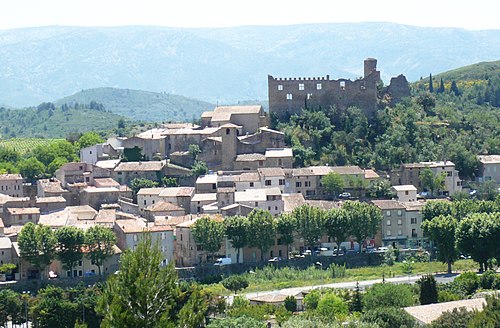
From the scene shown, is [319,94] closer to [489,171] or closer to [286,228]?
[489,171]

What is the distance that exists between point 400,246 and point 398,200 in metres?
3.88

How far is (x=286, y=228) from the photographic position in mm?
63688

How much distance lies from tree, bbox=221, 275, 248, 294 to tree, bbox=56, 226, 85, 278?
25.5 feet

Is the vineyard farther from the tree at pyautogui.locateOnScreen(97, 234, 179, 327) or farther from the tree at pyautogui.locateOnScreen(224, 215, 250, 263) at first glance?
the tree at pyautogui.locateOnScreen(97, 234, 179, 327)

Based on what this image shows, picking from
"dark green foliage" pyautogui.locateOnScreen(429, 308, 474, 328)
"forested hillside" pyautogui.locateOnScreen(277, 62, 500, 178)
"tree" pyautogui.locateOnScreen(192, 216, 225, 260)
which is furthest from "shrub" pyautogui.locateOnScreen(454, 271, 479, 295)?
"forested hillside" pyautogui.locateOnScreen(277, 62, 500, 178)

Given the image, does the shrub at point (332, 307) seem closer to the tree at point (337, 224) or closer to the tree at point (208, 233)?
the tree at point (208, 233)

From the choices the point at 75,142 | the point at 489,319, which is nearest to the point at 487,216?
the point at 489,319

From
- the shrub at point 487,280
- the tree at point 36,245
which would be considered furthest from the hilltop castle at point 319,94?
the shrub at point 487,280

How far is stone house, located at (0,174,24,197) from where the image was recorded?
70.6 m

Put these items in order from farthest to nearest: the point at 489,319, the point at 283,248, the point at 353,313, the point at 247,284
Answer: the point at 283,248 < the point at 247,284 < the point at 353,313 < the point at 489,319

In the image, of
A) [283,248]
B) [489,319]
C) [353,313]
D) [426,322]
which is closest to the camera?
[489,319]

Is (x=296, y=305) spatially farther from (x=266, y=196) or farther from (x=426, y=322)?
(x=266, y=196)

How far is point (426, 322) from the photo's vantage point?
4456 cm

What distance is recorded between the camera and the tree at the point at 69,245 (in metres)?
60.2
